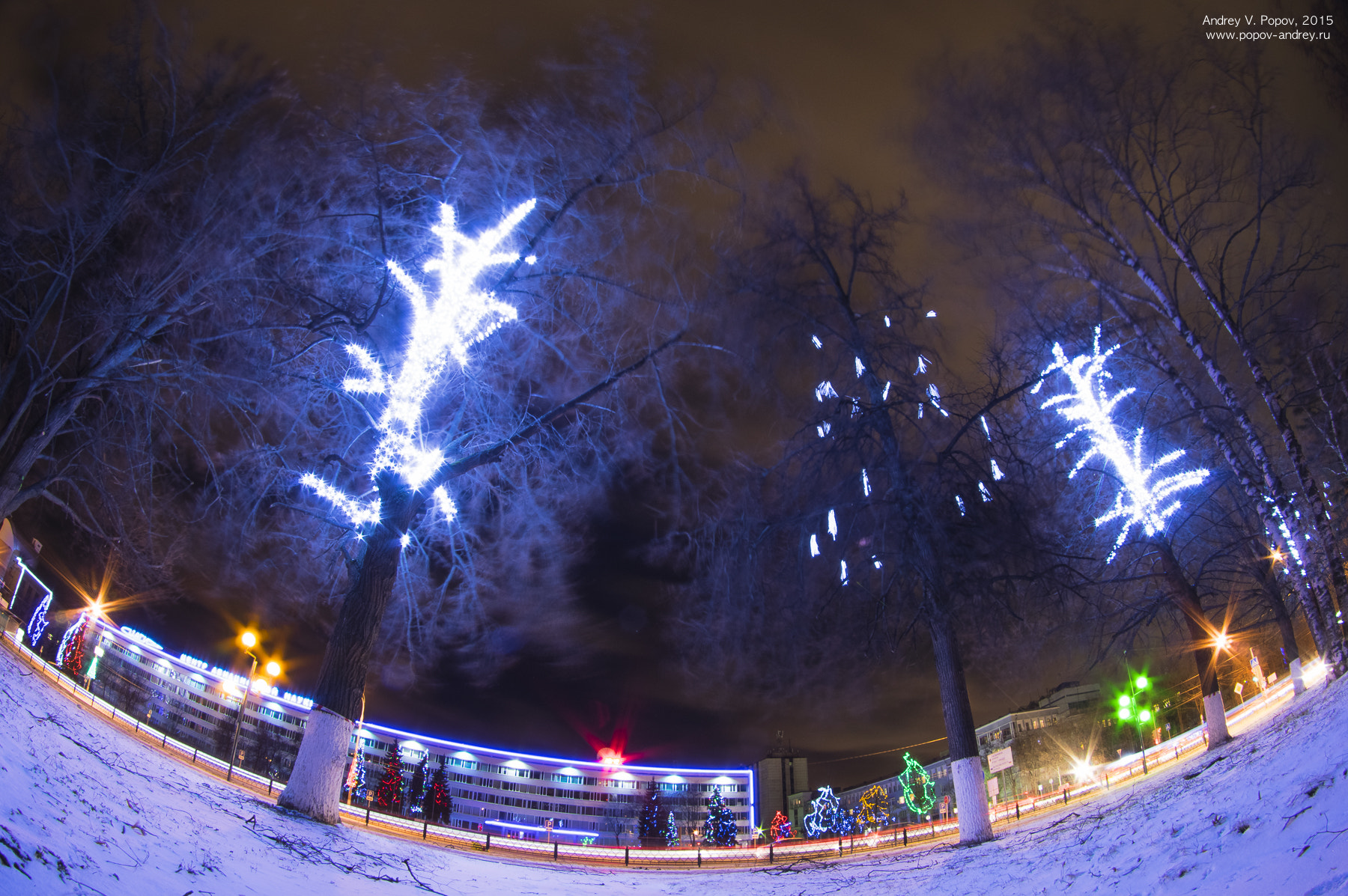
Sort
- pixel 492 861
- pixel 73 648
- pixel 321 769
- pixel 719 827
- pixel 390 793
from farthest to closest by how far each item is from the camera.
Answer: pixel 719 827, pixel 390 793, pixel 73 648, pixel 492 861, pixel 321 769

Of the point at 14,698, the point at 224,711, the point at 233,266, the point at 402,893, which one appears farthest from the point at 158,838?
the point at 224,711

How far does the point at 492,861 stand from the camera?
11.2 metres

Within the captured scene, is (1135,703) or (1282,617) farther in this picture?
(1135,703)

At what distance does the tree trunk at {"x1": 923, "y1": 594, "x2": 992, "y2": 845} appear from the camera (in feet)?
38.0

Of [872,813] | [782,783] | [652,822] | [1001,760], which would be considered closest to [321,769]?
[1001,760]

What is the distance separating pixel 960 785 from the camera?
39.5 ft

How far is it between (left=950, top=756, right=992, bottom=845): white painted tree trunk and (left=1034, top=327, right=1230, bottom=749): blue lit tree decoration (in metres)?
6.72

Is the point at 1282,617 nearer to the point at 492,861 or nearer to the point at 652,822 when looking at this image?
the point at 492,861

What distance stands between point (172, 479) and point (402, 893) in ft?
37.7

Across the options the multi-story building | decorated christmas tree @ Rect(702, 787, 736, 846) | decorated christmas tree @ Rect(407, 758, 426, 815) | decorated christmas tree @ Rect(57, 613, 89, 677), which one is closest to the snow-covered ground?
decorated christmas tree @ Rect(57, 613, 89, 677)

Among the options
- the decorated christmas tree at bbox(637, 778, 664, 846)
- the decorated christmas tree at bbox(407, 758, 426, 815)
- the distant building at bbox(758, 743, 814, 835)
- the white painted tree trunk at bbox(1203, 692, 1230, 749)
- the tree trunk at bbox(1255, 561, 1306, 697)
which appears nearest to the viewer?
the white painted tree trunk at bbox(1203, 692, 1230, 749)

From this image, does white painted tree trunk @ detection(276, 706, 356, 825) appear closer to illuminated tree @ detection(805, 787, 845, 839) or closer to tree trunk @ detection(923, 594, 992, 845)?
tree trunk @ detection(923, 594, 992, 845)

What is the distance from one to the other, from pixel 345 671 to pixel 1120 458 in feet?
57.1

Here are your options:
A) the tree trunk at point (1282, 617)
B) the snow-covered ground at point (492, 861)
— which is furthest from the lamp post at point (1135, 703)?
the snow-covered ground at point (492, 861)
